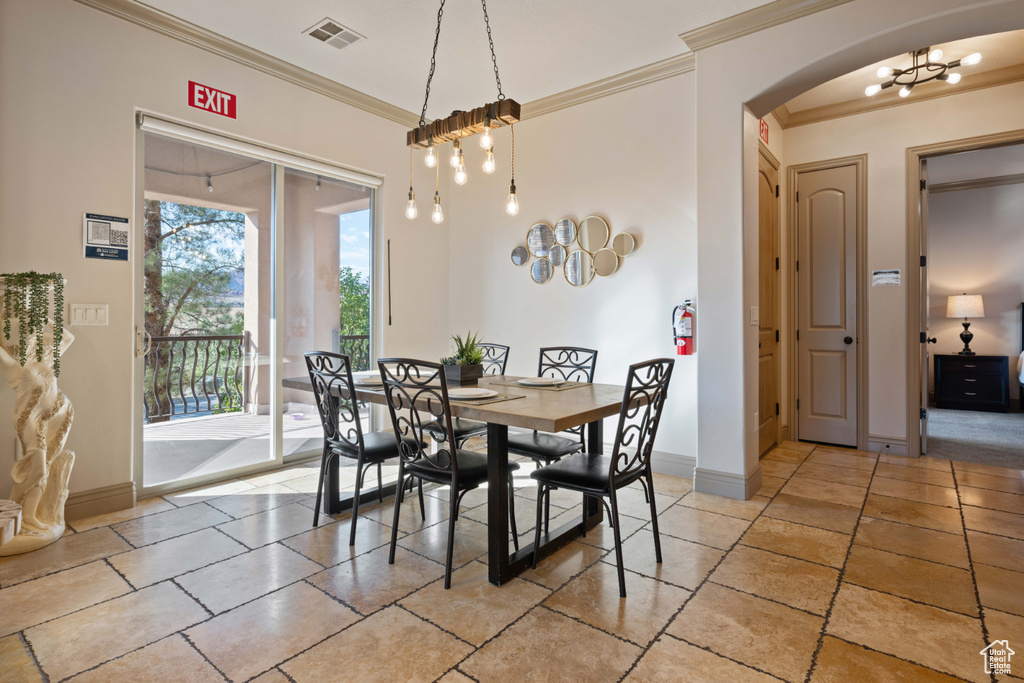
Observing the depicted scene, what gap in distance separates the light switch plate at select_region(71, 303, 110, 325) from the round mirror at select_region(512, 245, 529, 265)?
9.47 ft

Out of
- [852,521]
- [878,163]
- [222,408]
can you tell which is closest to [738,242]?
[852,521]

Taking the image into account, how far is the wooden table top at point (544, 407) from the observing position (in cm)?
197

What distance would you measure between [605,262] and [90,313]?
10.9 feet

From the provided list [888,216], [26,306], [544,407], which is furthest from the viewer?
[888,216]

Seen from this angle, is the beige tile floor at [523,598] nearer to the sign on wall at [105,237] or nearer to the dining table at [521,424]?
the dining table at [521,424]

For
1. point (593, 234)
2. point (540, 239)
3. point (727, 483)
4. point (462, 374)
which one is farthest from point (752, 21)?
point (727, 483)

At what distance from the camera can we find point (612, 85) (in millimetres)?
4012

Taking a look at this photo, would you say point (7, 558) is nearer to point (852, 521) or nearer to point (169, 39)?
point (169, 39)

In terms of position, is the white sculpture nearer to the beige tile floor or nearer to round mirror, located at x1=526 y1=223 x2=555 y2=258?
the beige tile floor

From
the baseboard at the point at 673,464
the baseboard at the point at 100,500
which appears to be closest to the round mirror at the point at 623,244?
the baseboard at the point at 673,464

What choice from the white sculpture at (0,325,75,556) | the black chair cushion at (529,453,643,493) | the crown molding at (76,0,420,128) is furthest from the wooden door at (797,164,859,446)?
the white sculpture at (0,325,75,556)

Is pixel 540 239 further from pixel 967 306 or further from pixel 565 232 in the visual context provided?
pixel 967 306

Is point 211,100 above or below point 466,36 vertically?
below

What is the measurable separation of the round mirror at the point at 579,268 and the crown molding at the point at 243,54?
6.15 ft
